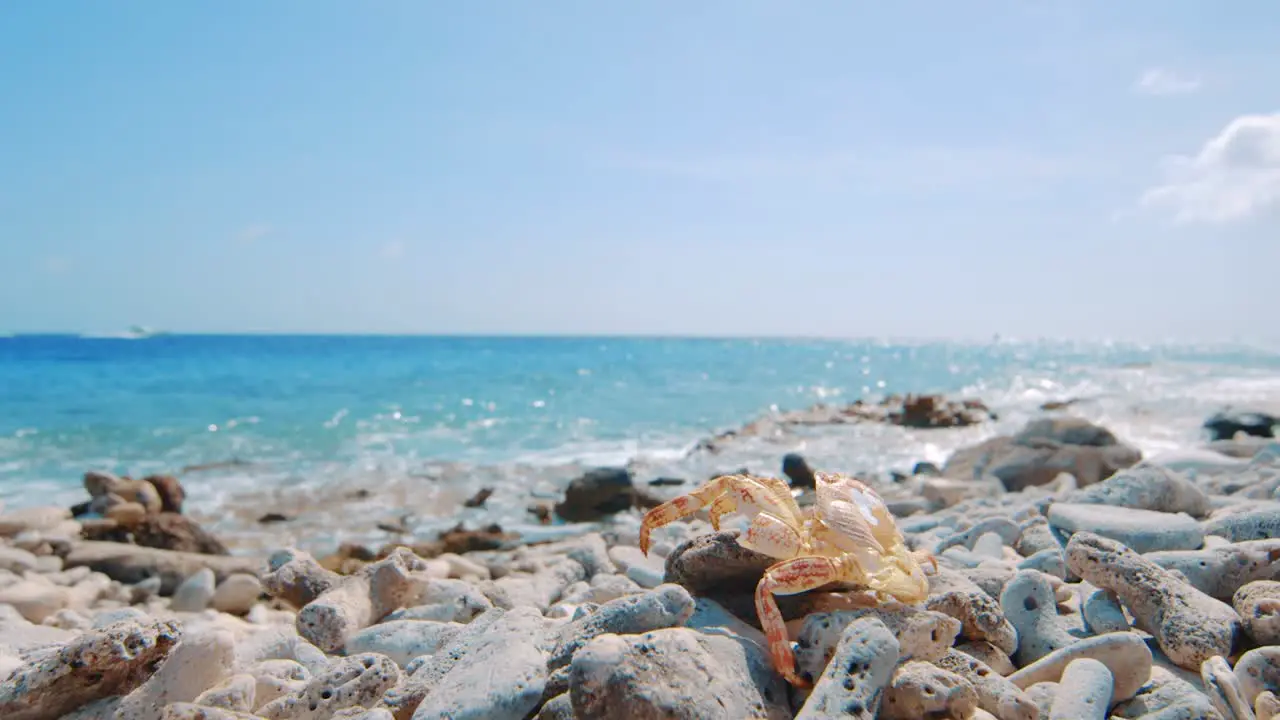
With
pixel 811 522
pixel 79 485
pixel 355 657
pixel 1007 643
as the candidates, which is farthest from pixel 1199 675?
pixel 79 485

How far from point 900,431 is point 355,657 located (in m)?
19.3

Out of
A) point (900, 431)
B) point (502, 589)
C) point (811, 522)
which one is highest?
point (811, 522)

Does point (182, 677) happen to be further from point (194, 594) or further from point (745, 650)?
point (194, 594)

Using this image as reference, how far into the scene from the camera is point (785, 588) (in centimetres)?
238

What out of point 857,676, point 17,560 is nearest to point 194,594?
point 17,560

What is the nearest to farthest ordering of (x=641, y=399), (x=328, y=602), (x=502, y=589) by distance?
(x=328, y=602) < (x=502, y=589) < (x=641, y=399)

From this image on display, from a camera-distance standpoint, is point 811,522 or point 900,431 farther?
point 900,431

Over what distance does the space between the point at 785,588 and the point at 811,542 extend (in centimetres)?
28

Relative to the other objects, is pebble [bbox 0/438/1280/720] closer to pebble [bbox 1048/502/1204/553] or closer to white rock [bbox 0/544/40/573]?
pebble [bbox 1048/502/1204/553]

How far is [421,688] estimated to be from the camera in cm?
253

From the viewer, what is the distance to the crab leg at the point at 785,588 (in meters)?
2.32

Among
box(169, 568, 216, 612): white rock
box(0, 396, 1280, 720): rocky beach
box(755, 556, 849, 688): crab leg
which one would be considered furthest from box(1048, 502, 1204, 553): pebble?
box(169, 568, 216, 612): white rock

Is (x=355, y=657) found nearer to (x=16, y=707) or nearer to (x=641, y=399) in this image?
(x=16, y=707)

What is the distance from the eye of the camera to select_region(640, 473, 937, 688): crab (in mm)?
2373
